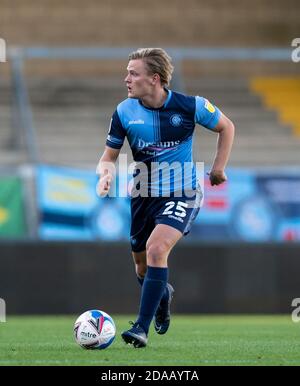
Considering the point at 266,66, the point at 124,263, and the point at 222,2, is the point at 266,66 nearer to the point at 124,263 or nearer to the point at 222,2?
the point at 222,2

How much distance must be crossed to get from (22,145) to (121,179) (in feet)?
6.33

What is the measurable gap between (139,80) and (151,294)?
4.91 ft

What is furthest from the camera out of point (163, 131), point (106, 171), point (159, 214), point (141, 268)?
point (141, 268)

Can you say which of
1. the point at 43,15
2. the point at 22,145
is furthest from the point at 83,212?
the point at 43,15

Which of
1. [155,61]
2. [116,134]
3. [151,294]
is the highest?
[155,61]

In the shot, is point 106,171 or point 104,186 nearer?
point 104,186

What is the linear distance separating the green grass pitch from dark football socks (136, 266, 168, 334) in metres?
0.21

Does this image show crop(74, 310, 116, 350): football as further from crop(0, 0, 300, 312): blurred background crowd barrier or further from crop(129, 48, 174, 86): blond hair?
crop(0, 0, 300, 312): blurred background crowd barrier

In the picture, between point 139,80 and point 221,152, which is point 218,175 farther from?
point 139,80

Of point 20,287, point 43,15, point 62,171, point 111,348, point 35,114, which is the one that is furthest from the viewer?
point 43,15

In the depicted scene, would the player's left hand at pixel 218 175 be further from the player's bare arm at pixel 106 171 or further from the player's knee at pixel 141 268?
the player's knee at pixel 141 268

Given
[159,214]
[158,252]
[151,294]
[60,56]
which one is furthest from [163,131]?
[60,56]

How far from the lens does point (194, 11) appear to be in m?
21.0

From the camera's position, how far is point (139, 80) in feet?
26.7
